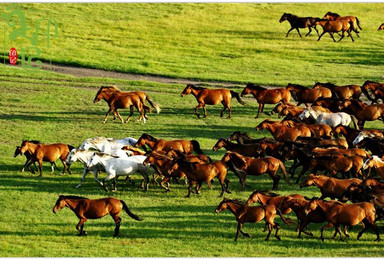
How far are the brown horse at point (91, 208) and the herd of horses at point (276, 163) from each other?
0.02 meters

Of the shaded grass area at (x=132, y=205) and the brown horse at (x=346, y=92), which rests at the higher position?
the brown horse at (x=346, y=92)

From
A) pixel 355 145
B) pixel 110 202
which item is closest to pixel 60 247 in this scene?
pixel 110 202

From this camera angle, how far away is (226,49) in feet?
151

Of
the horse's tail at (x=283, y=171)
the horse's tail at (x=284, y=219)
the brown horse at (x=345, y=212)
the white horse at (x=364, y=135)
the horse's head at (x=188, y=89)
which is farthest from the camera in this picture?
the horse's head at (x=188, y=89)

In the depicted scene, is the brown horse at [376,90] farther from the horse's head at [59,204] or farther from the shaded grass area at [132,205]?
the horse's head at [59,204]

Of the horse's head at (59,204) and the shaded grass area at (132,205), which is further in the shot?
the horse's head at (59,204)

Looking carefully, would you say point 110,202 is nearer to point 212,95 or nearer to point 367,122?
point 212,95

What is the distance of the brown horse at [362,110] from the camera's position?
93.4ft

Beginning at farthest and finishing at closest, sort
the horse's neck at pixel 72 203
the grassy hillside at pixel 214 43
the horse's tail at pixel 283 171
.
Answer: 1. the grassy hillside at pixel 214 43
2. the horse's tail at pixel 283 171
3. the horse's neck at pixel 72 203

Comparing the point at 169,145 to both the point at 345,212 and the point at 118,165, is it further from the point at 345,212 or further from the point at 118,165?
the point at 345,212

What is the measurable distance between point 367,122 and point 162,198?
12.4 m

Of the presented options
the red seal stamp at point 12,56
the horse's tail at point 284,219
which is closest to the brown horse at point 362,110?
the horse's tail at point 284,219

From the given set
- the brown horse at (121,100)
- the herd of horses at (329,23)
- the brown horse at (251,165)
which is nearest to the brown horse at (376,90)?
the brown horse at (121,100)

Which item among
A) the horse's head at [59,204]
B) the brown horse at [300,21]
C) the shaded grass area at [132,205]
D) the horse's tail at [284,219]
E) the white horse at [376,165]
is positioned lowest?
the shaded grass area at [132,205]
